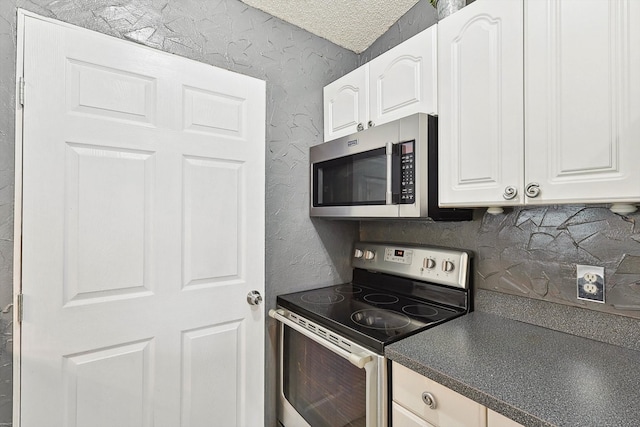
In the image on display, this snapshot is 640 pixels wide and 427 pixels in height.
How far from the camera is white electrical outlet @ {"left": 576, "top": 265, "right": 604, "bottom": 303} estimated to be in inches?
44.5

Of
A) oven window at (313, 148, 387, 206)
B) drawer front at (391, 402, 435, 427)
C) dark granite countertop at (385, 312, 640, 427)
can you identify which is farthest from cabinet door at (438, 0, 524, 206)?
drawer front at (391, 402, 435, 427)

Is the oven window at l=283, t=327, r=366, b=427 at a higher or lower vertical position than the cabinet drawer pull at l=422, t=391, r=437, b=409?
lower

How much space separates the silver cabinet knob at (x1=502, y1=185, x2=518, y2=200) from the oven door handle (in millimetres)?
722

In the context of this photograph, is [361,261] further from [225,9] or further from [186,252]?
[225,9]

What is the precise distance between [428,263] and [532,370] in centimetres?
70

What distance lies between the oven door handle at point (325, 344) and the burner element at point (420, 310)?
38 centimetres

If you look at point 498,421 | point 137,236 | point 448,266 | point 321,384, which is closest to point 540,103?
point 448,266

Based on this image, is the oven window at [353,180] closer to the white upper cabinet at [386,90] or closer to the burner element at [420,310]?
the white upper cabinet at [386,90]

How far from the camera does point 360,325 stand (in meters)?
1.28

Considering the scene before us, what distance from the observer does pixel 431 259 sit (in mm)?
1587

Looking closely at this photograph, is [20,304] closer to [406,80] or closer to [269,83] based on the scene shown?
[269,83]

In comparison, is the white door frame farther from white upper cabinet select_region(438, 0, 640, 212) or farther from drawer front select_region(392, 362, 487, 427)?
white upper cabinet select_region(438, 0, 640, 212)

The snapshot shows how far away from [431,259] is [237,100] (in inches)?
48.9

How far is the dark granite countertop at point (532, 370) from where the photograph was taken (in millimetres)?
740
